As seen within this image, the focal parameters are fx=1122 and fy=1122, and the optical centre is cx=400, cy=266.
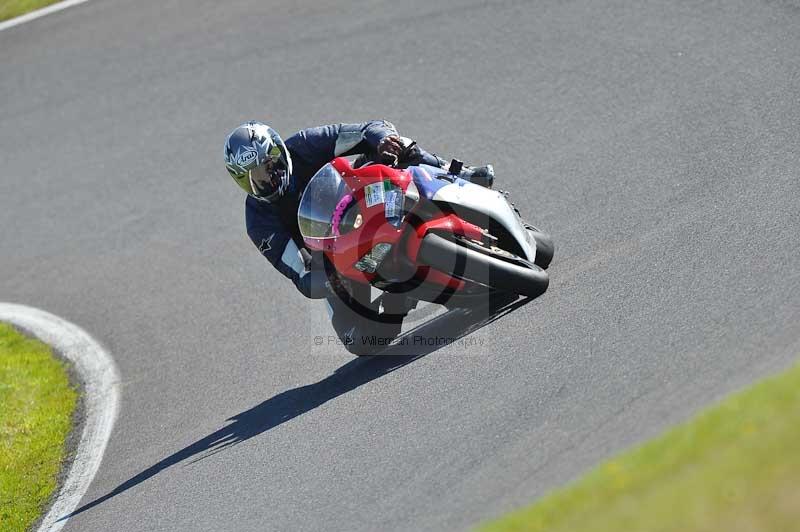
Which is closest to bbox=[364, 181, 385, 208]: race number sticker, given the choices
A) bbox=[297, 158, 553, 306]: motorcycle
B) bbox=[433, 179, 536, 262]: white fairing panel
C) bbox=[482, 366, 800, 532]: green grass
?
bbox=[297, 158, 553, 306]: motorcycle

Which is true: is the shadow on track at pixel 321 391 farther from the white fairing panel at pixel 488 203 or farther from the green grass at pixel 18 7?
the green grass at pixel 18 7

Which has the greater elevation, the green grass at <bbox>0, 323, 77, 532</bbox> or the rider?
the rider

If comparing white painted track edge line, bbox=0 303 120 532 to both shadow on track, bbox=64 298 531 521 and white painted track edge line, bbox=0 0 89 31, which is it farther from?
white painted track edge line, bbox=0 0 89 31

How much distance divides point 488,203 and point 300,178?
168 centimetres

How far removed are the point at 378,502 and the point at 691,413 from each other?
1.82m

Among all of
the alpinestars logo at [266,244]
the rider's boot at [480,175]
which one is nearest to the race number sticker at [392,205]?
the rider's boot at [480,175]

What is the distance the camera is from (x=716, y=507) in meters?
4.21

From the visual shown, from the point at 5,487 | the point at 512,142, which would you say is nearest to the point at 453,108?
the point at 512,142

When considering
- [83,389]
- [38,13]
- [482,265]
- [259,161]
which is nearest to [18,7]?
[38,13]

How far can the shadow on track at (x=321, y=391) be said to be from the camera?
802 centimetres

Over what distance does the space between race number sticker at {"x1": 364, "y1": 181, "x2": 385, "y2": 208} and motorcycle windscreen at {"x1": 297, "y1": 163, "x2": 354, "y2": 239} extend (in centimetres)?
12

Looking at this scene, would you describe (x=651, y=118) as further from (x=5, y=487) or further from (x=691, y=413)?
(x=5, y=487)

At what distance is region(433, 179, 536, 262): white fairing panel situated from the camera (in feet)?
25.4

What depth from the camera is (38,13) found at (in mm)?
16969
